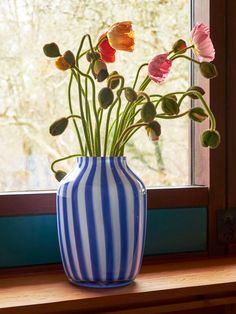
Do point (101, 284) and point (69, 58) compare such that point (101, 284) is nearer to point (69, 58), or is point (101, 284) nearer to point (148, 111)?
point (148, 111)

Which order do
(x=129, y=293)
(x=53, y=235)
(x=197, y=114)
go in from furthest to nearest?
(x=53, y=235)
(x=197, y=114)
(x=129, y=293)

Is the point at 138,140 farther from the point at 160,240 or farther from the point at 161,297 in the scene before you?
the point at 161,297

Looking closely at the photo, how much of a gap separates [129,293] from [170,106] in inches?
17.2

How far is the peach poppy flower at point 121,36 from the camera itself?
1.26 meters

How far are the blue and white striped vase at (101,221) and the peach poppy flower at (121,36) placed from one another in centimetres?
26

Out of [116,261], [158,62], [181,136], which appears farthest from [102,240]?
[181,136]

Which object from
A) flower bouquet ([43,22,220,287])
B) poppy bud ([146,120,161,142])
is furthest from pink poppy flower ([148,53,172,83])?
poppy bud ([146,120,161,142])

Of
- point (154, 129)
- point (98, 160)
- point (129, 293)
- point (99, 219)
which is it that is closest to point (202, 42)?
point (154, 129)

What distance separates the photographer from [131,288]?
1.31 meters

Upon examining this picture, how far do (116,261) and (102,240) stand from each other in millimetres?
64

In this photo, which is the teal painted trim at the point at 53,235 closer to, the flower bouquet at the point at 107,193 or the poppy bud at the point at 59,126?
the flower bouquet at the point at 107,193

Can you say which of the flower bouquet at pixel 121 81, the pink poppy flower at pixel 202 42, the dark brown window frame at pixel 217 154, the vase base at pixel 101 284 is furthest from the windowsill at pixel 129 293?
the pink poppy flower at pixel 202 42

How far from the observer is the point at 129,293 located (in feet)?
4.14

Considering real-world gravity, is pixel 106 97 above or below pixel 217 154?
above
